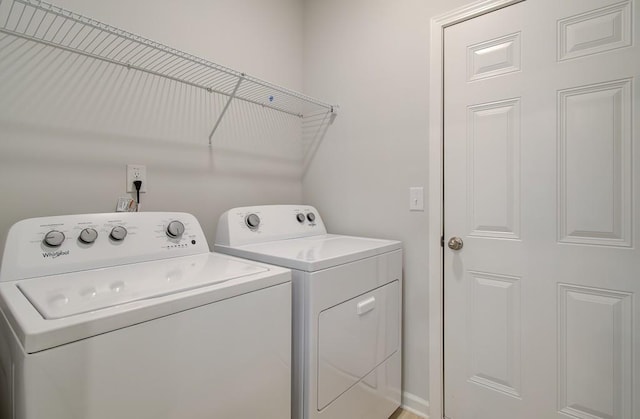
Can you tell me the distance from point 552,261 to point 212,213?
1622mm

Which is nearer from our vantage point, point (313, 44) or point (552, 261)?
point (552, 261)

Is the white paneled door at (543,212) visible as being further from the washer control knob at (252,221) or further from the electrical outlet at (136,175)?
the electrical outlet at (136,175)

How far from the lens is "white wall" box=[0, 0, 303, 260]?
1164mm

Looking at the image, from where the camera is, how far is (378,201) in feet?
6.06

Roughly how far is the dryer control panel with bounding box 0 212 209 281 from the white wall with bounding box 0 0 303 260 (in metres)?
0.21

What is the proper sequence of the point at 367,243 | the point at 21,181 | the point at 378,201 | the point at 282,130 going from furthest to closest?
the point at 282,130
the point at 378,201
the point at 367,243
the point at 21,181

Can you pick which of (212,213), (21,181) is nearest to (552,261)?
(212,213)

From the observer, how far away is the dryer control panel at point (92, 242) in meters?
0.98

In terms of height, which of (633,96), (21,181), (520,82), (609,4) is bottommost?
(21,181)

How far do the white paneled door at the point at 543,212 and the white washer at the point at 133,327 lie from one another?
0.98 metres

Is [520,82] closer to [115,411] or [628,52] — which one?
[628,52]

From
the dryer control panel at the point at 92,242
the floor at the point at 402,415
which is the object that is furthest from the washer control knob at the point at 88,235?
the floor at the point at 402,415

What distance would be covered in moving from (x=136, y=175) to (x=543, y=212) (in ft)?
5.87

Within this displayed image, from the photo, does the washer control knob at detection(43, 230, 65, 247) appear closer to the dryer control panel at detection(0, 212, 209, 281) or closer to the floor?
the dryer control panel at detection(0, 212, 209, 281)
